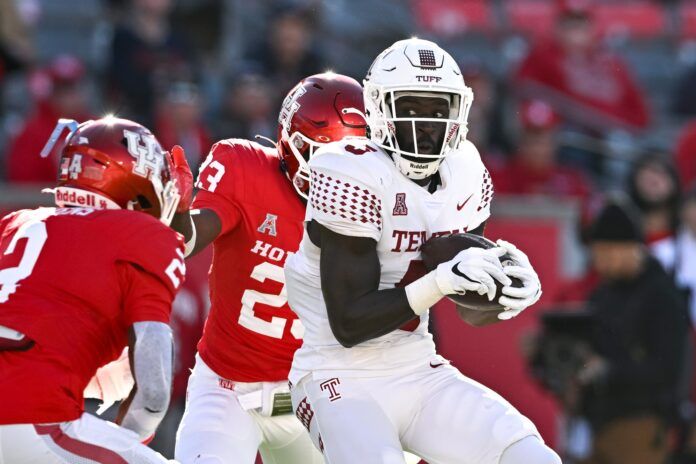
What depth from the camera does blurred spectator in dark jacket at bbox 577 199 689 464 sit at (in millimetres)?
Answer: 7953

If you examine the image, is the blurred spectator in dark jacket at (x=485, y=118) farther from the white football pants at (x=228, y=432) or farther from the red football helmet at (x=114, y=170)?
the red football helmet at (x=114, y=170)

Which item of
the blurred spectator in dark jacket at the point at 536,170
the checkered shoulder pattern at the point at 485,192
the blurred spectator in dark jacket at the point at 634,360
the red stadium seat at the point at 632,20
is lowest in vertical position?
the blurred spectator in dark jacket at the point at 634,360

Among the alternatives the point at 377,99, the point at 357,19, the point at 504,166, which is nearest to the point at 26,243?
the point at 377,99

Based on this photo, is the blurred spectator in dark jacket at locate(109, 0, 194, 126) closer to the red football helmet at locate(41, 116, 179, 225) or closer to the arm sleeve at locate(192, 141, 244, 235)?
the arm sleeve at locate(192, 141, 244, 235)

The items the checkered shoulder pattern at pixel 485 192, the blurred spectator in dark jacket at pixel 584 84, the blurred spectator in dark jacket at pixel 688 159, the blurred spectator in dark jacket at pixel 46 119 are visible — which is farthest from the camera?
the blurred spectator in dark jacket at pixel 584 84

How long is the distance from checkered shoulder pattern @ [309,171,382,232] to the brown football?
18 centimetres

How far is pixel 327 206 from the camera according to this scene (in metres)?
4.25

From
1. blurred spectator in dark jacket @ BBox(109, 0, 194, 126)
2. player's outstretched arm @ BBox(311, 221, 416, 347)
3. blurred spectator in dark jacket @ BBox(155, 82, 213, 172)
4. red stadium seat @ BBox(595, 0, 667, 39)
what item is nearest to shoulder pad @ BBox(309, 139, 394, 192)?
player's outstretched arm @ BBox(311, 221, 416, 347)

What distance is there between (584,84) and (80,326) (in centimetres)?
743

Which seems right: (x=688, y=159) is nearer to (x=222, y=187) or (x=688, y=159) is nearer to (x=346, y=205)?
(x=222, y=187)

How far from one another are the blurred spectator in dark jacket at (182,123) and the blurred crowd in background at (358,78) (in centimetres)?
1

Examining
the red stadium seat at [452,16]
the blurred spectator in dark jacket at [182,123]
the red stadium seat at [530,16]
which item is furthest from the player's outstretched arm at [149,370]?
the red stadium seat at [530,16]

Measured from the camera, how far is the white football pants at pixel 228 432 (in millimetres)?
4770

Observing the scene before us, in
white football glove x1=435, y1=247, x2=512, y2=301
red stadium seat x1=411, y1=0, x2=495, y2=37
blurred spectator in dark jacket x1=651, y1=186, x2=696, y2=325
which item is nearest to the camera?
white football glove x1=435, y1=247, x2=512, y2=301
